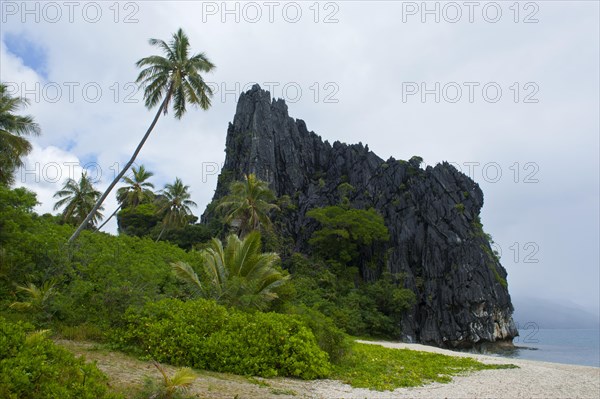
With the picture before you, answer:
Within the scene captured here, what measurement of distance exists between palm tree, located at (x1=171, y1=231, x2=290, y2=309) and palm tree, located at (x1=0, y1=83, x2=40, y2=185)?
34.7ft

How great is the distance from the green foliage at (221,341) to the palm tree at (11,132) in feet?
49.3

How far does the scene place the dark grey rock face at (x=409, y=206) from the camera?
4653 centimetres

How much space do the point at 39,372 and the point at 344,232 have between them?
4402cm

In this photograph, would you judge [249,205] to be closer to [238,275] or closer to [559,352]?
[238,275]

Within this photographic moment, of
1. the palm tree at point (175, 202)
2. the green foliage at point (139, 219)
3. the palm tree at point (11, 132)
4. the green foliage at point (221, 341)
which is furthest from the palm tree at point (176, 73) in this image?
the green foliage at point (139, 219)

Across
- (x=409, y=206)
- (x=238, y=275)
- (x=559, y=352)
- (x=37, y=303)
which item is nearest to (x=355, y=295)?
(x=409, y=206)

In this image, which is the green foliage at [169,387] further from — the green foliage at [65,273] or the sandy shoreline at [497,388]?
the green foliage at [65,273]

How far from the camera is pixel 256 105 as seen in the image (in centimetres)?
6606

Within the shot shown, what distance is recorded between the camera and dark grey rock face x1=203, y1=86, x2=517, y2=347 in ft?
153

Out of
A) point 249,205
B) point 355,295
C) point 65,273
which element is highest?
point 249,205

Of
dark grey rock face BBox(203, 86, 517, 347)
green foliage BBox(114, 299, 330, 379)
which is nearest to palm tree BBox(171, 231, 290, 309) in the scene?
green foliage BBox(114, 299, 330, 379)

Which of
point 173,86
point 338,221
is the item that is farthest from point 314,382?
point 338,221

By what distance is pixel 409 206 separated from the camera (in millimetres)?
55000

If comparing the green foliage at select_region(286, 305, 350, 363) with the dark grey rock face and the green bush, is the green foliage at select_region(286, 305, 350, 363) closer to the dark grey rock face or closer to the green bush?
the green bush
